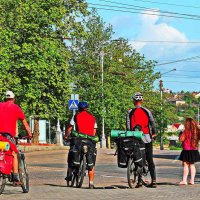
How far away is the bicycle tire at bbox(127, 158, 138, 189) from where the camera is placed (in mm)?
16281

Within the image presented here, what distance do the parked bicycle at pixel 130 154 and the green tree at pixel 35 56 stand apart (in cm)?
3362

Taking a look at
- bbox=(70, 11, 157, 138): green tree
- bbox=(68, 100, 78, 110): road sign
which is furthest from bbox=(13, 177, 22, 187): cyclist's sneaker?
bbox=(70, 11, 157, 138): green tree

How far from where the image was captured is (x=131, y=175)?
16.5m

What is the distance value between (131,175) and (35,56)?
35843 mm

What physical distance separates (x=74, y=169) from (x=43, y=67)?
34.6m

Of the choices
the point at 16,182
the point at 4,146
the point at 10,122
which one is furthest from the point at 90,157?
the point at 4,146

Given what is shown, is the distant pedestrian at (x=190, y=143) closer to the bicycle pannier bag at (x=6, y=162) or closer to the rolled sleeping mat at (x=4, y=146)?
the bicycle pannier bag at (x=6, y=162)

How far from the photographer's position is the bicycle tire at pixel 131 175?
53.4 ft

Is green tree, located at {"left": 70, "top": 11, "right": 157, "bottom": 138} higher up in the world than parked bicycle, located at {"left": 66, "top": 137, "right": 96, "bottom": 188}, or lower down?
higher up

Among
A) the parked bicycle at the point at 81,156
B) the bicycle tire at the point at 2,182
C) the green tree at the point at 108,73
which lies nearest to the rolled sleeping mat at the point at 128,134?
Answer: the parked bicycle at the point at 81,156

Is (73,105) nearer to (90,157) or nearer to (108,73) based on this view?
(90,157)

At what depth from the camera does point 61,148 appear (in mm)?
53625

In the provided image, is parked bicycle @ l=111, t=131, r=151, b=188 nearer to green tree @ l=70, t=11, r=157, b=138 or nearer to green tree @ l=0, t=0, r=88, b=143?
green tree @ l=0, t=0, r=88, b=143

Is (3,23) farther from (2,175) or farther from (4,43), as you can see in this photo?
(2,175)
